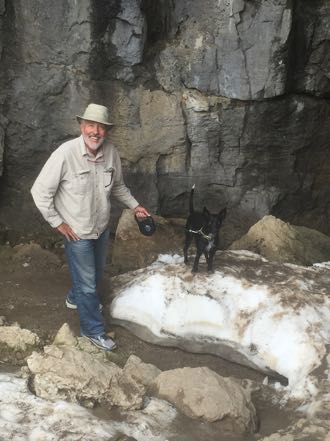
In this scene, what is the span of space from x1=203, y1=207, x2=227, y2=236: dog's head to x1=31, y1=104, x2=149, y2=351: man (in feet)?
3.26

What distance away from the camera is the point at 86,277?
4996 mm

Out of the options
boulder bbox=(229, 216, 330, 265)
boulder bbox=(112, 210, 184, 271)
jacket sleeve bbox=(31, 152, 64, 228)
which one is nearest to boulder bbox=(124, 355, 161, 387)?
jacket sleeve bbox=(31, 152, 64, 228)

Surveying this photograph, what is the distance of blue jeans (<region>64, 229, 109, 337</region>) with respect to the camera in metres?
4.93

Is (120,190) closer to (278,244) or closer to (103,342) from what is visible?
(103,342)

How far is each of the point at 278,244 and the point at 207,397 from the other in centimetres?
319

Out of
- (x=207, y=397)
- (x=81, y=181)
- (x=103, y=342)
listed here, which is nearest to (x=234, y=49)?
(x=81, y=181)

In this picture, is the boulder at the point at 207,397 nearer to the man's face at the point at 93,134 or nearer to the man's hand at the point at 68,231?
the man's hand at the point at 68,231

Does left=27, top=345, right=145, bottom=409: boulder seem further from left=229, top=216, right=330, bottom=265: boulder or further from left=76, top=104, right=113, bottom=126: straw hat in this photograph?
left=229, top=216, right=330, bottom=265: boulder

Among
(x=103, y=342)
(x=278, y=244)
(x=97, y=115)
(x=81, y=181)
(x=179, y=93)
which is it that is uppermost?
(x=179, y=93)

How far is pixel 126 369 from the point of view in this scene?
4535mm

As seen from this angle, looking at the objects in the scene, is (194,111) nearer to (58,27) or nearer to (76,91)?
(76,91)

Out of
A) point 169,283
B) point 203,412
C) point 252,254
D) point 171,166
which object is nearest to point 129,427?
point 203,412

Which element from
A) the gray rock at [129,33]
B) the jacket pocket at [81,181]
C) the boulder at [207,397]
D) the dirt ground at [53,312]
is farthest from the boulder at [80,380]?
the gray rock at [129,33]

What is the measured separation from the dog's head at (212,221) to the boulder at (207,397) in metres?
1.69
